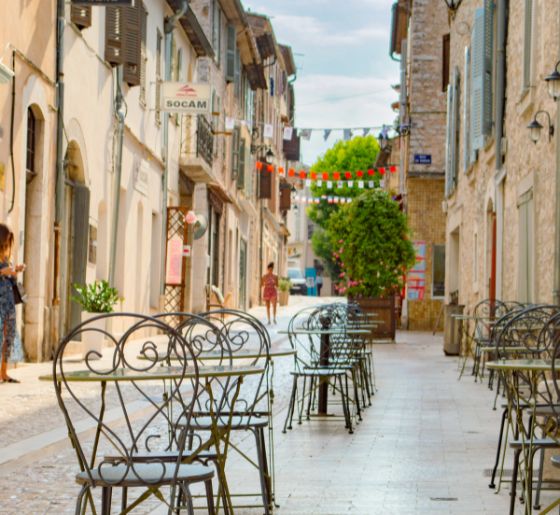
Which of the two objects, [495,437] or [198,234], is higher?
[198,234]

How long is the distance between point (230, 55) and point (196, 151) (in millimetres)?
8149

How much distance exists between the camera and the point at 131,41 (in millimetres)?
21453

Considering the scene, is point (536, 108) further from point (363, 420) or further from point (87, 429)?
point (87, 429)

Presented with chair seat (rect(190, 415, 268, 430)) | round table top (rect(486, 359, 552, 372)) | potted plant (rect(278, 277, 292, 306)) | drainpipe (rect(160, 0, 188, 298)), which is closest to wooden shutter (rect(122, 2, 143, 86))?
drainpipe (rect(160, 0, 188, 298))

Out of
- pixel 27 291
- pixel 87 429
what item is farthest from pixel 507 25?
pixel 87 429

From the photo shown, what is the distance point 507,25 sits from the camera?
18.8 m

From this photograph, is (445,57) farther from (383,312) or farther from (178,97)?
(178,97)

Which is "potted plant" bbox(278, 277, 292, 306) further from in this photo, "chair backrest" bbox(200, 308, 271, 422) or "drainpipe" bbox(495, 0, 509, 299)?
"drainpipe" bbox(495, 0, 509, 299)

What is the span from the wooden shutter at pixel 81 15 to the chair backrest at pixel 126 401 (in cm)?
419

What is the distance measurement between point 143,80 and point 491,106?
745 centimetres

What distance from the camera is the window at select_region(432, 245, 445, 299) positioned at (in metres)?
35.3

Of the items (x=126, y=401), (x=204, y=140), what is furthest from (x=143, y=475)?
(x=204, y=140)

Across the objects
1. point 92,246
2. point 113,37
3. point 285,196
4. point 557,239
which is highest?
point 285,196

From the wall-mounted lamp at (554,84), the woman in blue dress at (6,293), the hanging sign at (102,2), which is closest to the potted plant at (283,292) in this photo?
the hanging sign at (102,2)
